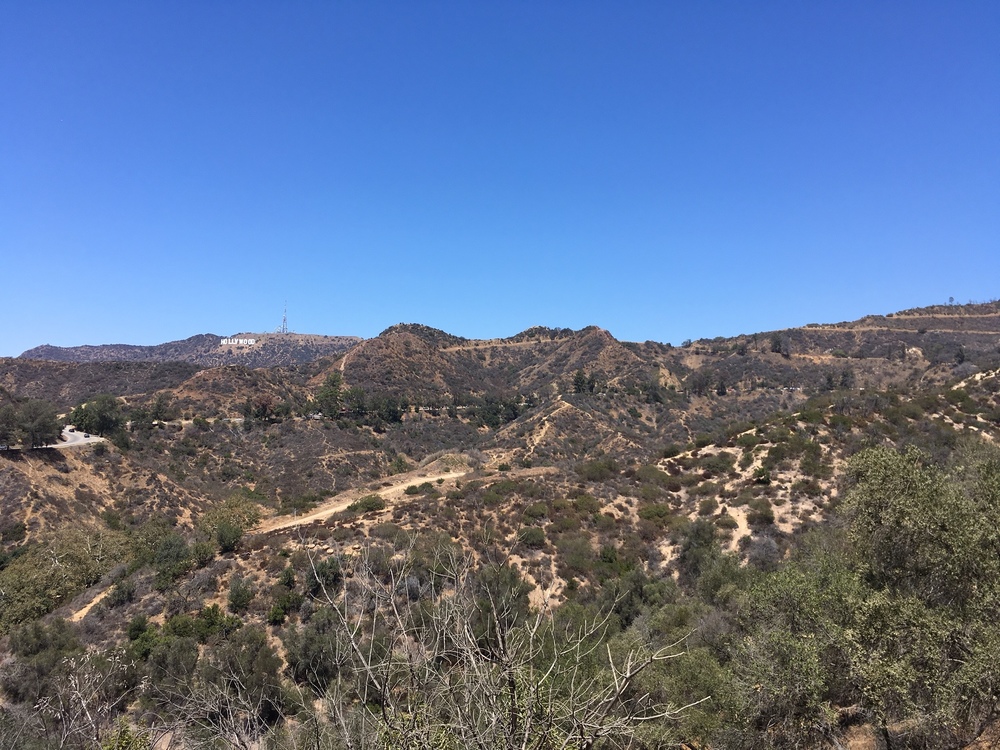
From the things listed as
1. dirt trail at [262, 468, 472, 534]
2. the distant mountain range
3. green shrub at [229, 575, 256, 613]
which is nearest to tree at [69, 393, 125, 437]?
dirt trail at [262, 468, 472, 534]

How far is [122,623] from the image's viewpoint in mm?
21312

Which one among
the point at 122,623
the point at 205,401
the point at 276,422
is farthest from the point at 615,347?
the point at 122,623

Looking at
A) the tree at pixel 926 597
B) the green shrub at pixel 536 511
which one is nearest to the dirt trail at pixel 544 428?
the green shrub at pixel 536 511

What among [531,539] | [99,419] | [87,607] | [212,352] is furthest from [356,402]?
[212,352]

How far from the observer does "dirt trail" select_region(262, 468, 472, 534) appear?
3262cm

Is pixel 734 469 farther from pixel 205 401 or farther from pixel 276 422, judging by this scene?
pixel 205 401

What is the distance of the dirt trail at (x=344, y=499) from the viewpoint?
32.6 meters

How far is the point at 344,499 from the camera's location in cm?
4044

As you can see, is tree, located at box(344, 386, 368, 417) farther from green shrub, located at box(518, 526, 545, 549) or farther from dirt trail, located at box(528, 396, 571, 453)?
green shrub, located at box(518, 526, 545, 549)

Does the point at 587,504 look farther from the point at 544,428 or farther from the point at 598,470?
the point at 544,428

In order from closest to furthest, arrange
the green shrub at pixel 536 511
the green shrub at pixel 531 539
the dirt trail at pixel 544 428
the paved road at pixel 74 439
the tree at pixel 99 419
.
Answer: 1. the green shrub at pixel 531 539
2. the green shrub at pixel 536 511
3. the paved road at pixel 74 439
4. the tree at pixel 99 419
5. the dirt trail at pixel 544 428

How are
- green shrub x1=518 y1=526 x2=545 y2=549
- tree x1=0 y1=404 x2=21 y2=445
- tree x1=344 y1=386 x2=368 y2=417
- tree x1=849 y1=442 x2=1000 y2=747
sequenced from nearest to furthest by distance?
tree x1=849 y1=442 x2=1000 y2=747
green shrub x1=518 y1=526 x2=545 y2=549
tree x1=0 y1=404 x2=21 y2=445
tree x1=344 y1=386 x2=368 y2=417

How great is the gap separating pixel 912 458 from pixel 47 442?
64478mm

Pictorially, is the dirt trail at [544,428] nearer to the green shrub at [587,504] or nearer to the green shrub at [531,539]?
the green shrub at [587,504]
